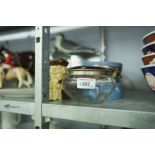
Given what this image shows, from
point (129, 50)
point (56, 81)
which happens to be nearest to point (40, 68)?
point (56, 81)

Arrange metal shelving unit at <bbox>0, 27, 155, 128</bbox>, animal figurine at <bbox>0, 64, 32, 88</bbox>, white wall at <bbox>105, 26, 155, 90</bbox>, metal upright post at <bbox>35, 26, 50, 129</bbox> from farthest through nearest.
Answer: white wall at <bbox>105, 26, 155, 90</bbox>, animal figurine at <bbox>0, 64, 32, 88</bbox>, metal upright post at <bbox>35, 26, 50, 129</bbox>, metal shelving unit at <bbox>0, 27, 155, 128</bbox>

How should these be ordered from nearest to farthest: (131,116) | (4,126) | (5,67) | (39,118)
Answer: (131,116), (39,118), (5,67), (4,126)

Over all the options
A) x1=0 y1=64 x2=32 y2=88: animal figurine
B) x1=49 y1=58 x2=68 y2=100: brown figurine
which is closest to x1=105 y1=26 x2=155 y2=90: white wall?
x1=0 y1=64 x2=32 y2=88: animal figurine

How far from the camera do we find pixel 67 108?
534 millimetres

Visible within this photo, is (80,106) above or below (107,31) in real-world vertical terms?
below

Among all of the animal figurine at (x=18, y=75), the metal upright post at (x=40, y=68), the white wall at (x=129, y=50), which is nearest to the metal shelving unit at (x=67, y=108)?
the metal upright post at (x=40, y=68)

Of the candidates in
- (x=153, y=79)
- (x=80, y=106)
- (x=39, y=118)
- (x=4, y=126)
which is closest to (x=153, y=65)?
(x=153, y=79)

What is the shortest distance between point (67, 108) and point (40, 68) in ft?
0.40

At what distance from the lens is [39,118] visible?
1.89ft

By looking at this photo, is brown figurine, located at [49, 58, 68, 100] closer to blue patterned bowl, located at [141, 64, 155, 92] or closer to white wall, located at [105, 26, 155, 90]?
blue patterned bowl, located at [141, 64, 155, 92]

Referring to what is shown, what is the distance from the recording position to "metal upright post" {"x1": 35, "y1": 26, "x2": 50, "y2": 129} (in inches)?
22.7

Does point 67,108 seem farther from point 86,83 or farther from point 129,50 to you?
point 129,50

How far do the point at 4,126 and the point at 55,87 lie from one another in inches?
24.8
